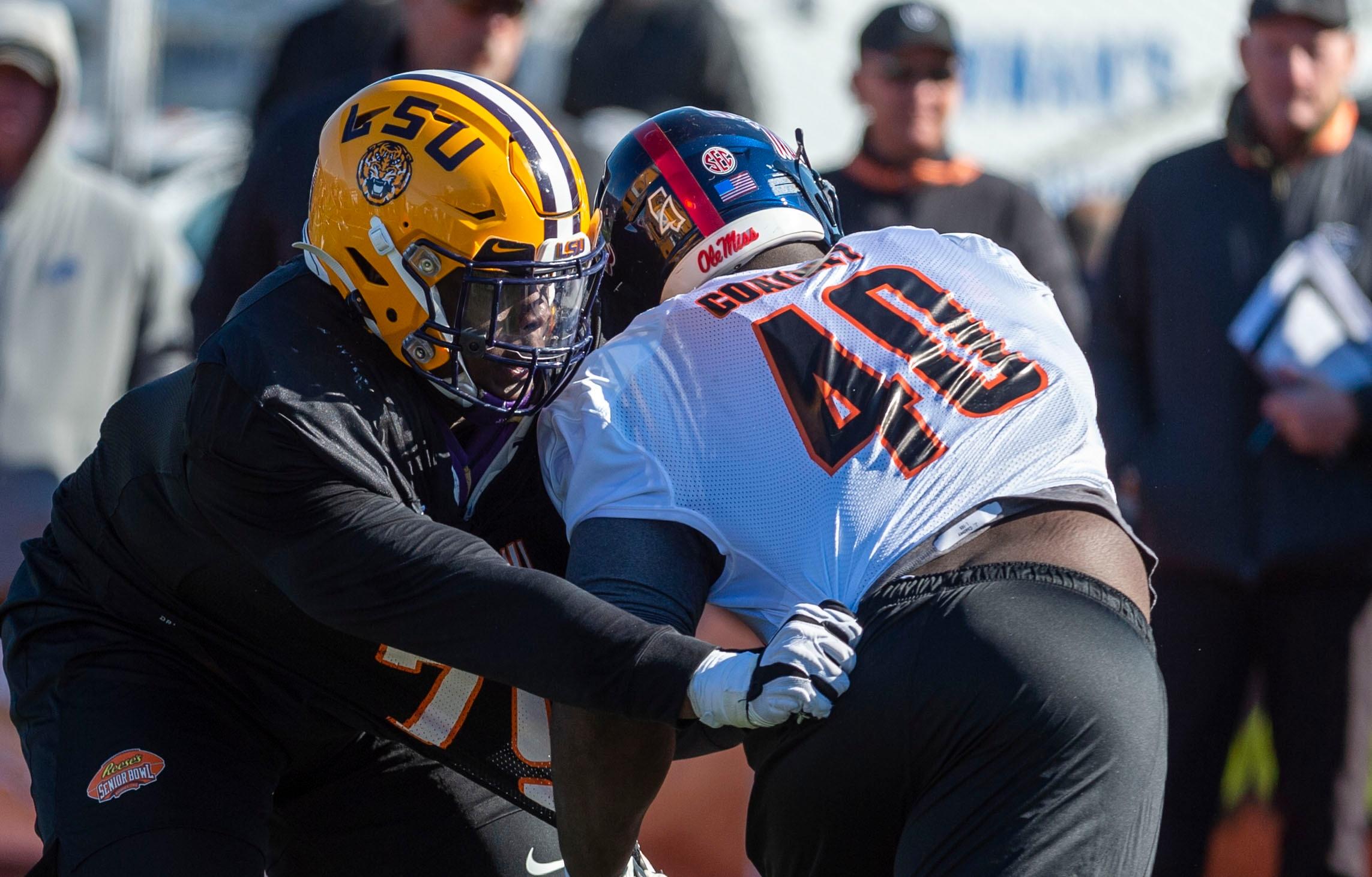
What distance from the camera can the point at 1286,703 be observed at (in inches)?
171

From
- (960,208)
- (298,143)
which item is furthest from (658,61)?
(298,143)

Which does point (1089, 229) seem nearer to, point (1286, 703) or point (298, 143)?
point (1286, 703)

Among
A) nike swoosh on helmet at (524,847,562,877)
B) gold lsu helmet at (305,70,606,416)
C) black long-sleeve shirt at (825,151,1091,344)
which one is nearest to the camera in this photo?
gold lsu helmet at (305,70,606,416)

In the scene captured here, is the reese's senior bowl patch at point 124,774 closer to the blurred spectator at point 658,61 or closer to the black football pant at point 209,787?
the black football pant at point 209,787

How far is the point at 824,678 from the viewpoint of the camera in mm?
2082

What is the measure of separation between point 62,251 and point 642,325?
3.43m

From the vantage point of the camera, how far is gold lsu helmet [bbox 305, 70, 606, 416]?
2.66 meters

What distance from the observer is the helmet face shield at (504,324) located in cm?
266

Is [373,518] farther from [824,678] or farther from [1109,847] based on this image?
[1109,847]

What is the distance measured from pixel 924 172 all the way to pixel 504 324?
2608 millimetres

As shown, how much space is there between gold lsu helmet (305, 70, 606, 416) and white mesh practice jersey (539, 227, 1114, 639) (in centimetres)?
25

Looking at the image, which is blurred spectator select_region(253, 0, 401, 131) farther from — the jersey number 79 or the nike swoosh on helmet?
the jersey number 79

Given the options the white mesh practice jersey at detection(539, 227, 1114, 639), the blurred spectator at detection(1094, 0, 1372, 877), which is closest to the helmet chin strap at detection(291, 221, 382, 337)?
the white mesh practice jersey at detection(539, 227, 1114, 639)

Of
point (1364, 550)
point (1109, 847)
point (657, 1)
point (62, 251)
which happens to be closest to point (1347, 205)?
point (1364, 550)
